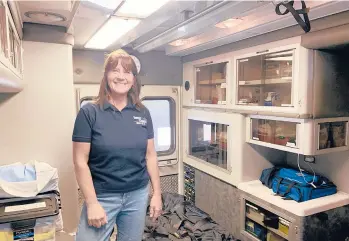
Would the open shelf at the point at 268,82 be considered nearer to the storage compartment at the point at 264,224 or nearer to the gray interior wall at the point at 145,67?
the storage compartment at the point at 264,224

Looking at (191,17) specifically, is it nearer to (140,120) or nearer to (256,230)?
(140,120)

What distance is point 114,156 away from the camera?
4.82 ft

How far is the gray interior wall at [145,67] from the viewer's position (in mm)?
3208

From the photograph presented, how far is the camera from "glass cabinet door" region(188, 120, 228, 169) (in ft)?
10.1

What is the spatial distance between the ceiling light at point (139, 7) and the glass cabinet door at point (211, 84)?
1389 millimetres

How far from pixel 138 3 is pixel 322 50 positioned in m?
1.38

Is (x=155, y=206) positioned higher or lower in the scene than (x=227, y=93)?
lower

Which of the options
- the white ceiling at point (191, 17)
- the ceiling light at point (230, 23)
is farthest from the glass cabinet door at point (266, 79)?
the ceiling light at point (230, 23)

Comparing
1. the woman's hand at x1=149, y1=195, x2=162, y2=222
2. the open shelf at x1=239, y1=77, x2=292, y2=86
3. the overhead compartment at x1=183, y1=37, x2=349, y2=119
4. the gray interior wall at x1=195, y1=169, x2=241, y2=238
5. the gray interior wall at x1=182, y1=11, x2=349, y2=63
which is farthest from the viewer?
the gray interior wall at x1=195, y1=169, x2=241, y2=238

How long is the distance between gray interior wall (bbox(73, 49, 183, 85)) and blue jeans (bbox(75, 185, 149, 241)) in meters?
2.01

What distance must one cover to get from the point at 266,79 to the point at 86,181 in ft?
5.79

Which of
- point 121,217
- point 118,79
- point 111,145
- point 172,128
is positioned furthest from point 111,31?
point 172,128

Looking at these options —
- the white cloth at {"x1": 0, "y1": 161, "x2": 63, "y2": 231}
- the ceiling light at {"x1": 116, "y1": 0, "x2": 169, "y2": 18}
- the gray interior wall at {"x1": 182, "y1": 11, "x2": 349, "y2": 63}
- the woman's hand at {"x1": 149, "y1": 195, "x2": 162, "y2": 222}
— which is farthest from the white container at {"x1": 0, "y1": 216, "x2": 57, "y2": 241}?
the gray interior wall at {"x1": 182, "y1": 11, "x2": 349, "y2": 63}

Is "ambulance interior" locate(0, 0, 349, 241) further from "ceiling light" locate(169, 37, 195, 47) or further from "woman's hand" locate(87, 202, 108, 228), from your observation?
"woman's hand" locate(87, 202, 108, 228)
